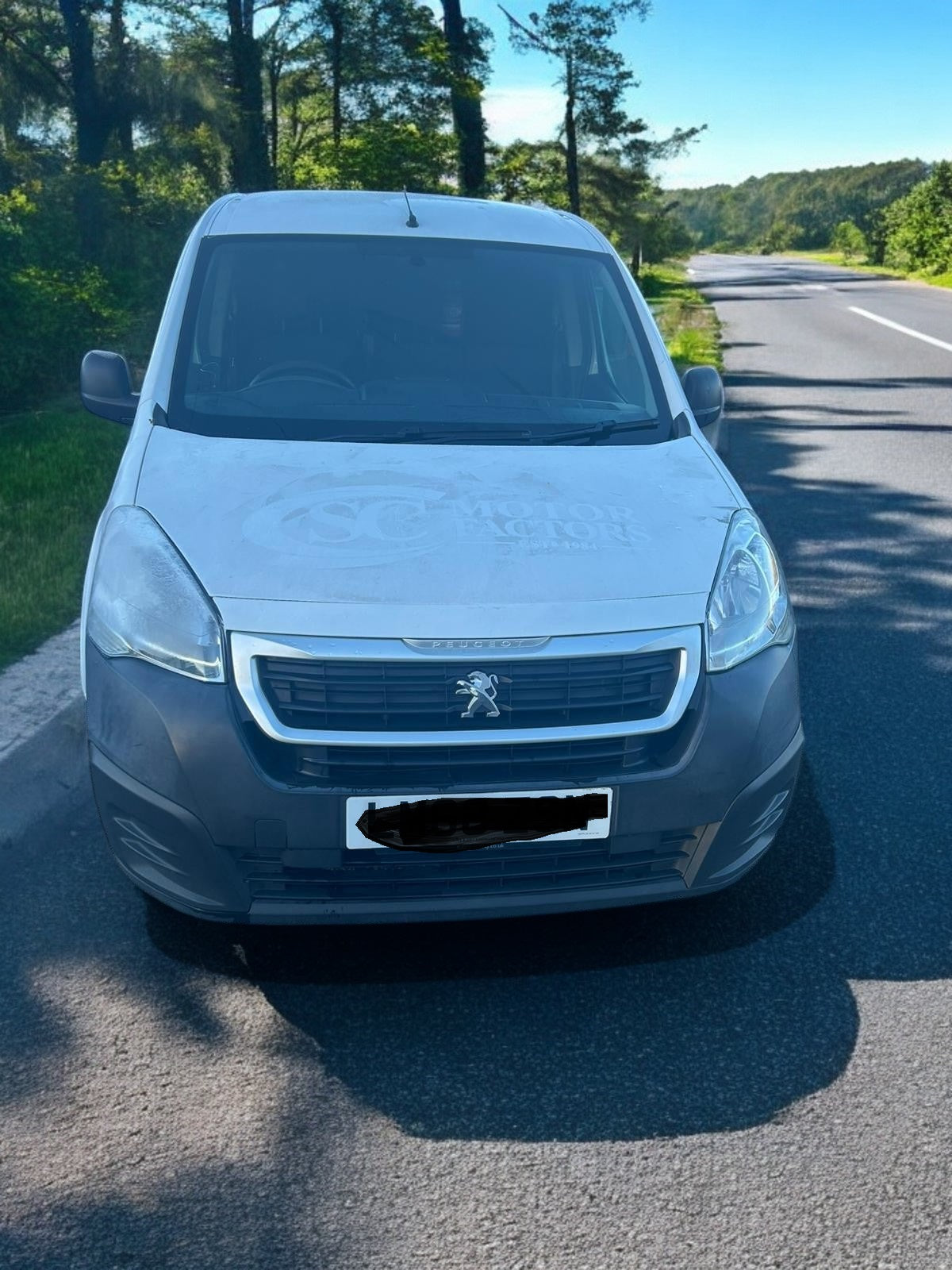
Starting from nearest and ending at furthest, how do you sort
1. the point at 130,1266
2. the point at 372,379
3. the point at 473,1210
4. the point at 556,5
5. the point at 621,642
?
the point at 130,1266, the point at 473,1210, the point at 621,642, the point at 372,379, the point at 556,5

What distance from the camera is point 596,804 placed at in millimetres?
2994

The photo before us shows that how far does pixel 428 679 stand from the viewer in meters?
2.97

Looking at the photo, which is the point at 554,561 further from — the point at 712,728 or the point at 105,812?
the point at 105,812

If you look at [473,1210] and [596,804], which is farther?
[596,804]

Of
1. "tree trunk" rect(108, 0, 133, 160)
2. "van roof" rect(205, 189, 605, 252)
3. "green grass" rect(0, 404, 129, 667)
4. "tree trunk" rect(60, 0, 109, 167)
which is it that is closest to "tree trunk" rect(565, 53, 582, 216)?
"tree trunk" rect(108, 0, 133, 160)

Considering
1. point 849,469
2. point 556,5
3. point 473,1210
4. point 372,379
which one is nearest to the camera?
point 473,1210

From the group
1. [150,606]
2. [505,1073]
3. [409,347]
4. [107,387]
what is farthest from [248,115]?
[505,1073]

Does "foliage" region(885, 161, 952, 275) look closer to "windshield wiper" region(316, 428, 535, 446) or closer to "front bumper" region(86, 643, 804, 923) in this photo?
"windshield wiper" region(316, 428, 535, 446)

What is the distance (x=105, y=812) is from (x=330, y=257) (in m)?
2.20

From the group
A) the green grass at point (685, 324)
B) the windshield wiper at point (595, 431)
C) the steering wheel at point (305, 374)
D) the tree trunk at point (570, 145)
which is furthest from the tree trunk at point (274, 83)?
the windshield wiper at point (595, 431)

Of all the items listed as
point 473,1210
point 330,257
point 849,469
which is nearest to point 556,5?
point 849,469

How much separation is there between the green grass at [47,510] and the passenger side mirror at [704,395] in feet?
9.09

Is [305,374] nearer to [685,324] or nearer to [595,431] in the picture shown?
[595,431]

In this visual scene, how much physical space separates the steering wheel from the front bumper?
4.52ft
